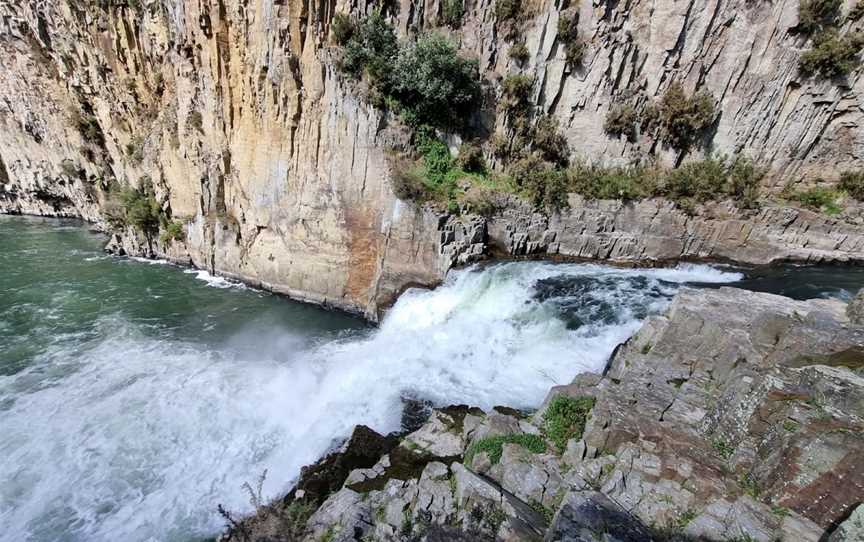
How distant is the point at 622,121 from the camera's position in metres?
14.9

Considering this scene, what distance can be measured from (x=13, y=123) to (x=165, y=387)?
92.7ft

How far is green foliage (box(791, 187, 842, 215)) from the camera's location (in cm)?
1380

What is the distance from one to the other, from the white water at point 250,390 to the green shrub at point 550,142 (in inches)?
Result: 192

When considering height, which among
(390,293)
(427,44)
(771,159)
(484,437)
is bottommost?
(390,293)

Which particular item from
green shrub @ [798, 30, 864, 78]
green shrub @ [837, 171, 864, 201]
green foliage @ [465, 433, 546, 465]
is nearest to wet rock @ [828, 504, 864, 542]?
green foliage @ [465, 433, 546, 465]

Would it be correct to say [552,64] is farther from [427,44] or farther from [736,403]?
[736,403]

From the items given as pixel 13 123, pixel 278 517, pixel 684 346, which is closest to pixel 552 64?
pixel 684 346

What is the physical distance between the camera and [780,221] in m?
13.8

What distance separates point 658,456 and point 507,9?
15.2 m

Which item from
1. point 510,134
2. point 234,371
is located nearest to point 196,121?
point 234,371

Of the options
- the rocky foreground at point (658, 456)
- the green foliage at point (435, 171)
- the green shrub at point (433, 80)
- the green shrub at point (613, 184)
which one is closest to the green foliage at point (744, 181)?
the green shrub at point (613, 184)

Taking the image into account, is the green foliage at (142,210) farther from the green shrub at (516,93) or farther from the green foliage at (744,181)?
the green foliage at (744,181)

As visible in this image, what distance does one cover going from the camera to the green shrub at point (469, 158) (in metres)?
14.8

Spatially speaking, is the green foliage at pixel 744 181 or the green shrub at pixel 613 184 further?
the green shrub at pixel 613 184
